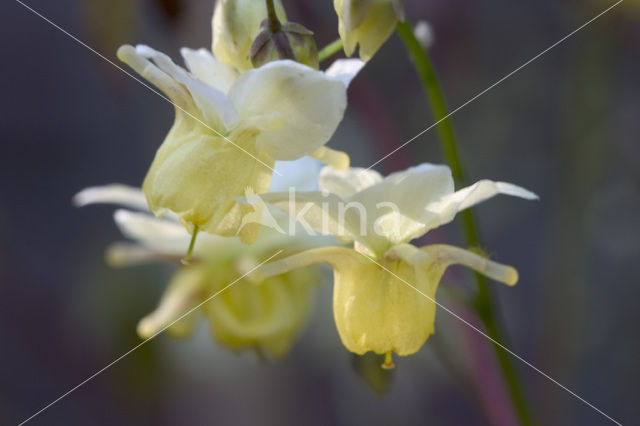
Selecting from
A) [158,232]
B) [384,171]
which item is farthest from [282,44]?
[384,171]

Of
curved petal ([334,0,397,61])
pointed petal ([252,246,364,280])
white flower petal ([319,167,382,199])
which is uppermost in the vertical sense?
curved petal ([334,0,397,61])

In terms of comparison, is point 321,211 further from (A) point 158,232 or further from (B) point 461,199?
(A) point 158,232

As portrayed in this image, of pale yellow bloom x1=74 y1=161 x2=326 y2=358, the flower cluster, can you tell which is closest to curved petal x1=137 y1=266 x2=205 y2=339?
pale yellow bloom x1=74 y1=161 x2=326 y2=358

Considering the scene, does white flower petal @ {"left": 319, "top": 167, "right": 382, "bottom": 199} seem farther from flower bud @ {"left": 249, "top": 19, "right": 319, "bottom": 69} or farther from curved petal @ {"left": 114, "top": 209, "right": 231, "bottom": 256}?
curved petal @ {"left": 114, "top": 209, "right": 231, "bottom": 256}

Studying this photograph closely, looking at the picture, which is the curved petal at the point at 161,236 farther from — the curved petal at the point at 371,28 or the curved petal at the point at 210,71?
the curved petal at the point at 371,28

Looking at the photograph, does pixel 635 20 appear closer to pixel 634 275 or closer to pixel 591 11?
pixel 591 11
